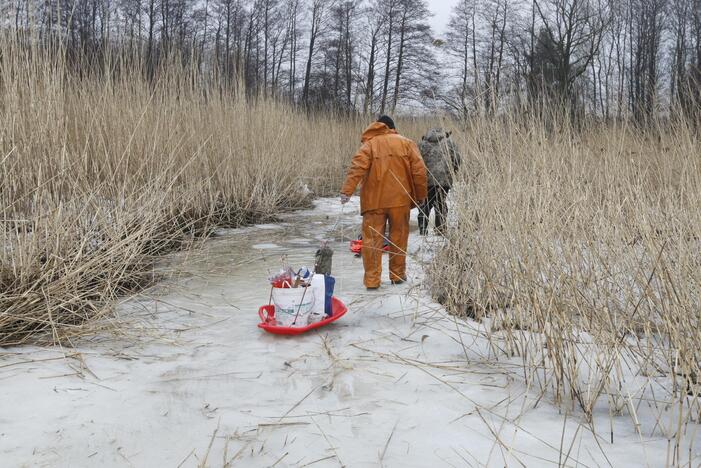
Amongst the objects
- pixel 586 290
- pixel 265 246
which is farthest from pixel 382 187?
pixel 265 246

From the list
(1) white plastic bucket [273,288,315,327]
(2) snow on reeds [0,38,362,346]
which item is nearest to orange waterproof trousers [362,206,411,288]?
(1) white plastic bucket [273,288,315,327]

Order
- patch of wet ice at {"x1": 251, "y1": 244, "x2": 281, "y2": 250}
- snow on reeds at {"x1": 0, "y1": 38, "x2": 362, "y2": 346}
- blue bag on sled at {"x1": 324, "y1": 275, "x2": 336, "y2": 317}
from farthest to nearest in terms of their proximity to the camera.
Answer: patch of wet ice at {"x1": 251, "y1": 244, "x2": 281, "y2": 250}, blue bag on sled at {"x1": 324, "y1": 275, "x2": 336, "y2": 317}, snow on reeds at {"x1": 0, "y1": 38, "x2": 362, "y2": 346}

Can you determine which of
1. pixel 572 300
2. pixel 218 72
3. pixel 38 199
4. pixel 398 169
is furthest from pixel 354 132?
pixel 572 300

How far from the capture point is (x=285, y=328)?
2.82 metres

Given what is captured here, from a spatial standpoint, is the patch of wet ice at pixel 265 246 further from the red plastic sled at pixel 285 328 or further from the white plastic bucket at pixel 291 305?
the white plastic bucket at pixel 291 305

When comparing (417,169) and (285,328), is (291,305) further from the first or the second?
(417,169)

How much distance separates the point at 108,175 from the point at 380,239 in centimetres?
239

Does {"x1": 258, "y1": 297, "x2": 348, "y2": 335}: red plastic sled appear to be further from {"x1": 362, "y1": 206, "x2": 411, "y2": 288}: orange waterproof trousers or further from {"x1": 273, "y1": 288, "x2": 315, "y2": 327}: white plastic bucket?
{"x1": 362, "y1": 206, "x2": 411, "y2": 288}: orange waterproof trousers

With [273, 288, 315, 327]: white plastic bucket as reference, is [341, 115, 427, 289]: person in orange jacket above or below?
above

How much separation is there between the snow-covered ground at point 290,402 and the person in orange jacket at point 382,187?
68 cm

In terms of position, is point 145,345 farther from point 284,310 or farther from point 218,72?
point 218,72

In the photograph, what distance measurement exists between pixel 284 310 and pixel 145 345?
735 mm

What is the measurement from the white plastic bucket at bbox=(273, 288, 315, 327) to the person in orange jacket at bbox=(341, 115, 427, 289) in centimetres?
100

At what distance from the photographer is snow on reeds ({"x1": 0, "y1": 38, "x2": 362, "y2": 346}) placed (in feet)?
8.87
